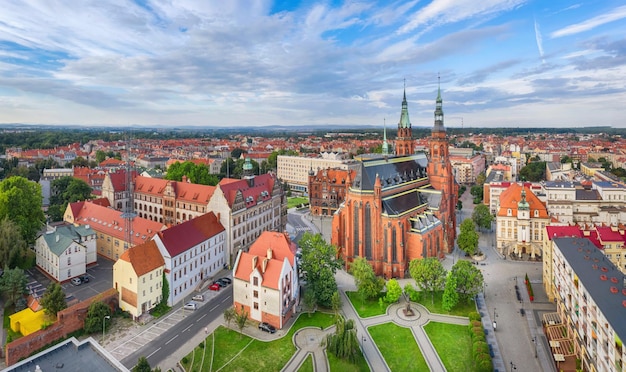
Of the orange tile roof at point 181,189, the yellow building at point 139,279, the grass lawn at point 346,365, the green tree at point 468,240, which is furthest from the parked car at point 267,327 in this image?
the green tree at point 468,240

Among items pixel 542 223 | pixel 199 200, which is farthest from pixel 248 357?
pixel 542 223

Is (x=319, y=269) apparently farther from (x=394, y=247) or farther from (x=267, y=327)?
(x=394, y=247)

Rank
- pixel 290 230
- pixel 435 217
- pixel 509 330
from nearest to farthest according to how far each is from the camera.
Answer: pixel 509 330 < pixel 435 217 < pixel 290 230

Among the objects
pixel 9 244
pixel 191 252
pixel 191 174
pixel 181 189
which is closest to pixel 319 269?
pixel 191 252

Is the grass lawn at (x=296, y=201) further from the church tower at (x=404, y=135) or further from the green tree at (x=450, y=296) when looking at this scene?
the green tree at (x=450, y=296)

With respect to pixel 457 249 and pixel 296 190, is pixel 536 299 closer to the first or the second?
pixel 457 249

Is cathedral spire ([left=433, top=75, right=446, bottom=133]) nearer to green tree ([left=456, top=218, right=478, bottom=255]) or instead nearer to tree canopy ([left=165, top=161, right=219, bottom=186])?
green tree ([left=456, top=218, right=478, bottom=255])
